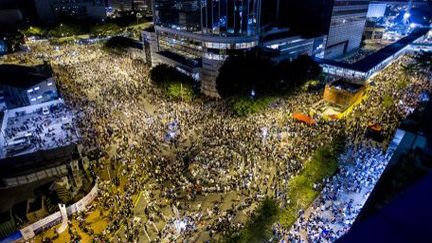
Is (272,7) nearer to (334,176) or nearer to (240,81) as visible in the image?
(240,81)

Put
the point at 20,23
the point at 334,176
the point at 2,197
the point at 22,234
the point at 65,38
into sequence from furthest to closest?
1. the point at 20,23
2. the point at 65,38
3. the point at 334,176
4. the point at 2,197
5. the point at 22,234

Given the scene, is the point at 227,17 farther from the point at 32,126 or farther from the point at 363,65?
the point at 32,126

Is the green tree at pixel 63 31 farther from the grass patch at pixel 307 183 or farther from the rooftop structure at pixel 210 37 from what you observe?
the grass patch at pixel 307 183

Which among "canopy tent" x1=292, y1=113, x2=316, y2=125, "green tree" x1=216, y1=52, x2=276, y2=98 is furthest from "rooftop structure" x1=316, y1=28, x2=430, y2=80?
"canopy tent" x1=292, y1=113, x2=316, y2=125

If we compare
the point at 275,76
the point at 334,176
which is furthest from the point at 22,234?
the point at 275,76

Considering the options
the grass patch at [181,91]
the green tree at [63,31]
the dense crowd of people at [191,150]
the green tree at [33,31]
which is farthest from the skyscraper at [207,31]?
the green tree at [33,31]

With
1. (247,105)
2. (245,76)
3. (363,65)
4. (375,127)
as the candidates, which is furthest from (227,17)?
(375,127)

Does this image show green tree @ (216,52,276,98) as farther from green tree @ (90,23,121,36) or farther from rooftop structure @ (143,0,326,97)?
green tree @ (90,23,121,36)
